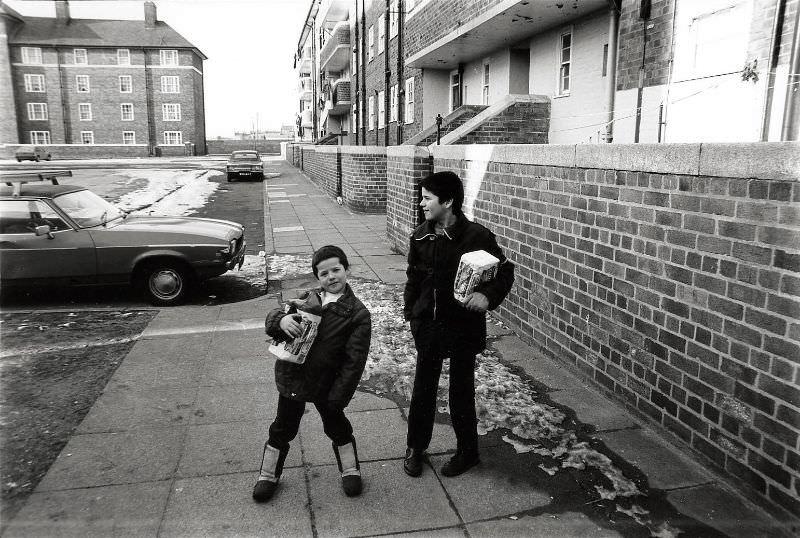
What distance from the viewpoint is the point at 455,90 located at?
19.4 meters

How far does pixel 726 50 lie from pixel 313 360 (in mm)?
7571

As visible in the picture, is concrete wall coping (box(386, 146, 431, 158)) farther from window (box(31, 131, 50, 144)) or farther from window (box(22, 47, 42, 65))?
window (box(22, 47, 42, 65))

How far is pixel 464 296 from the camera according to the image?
3139 mm

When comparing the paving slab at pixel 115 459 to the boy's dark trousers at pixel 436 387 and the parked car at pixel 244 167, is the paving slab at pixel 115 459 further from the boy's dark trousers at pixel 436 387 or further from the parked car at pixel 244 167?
the parked car at pixel 244 167

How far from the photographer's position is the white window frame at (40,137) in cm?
6119

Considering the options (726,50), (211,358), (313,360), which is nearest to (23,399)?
(211,358)

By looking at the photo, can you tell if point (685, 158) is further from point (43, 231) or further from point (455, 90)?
point (455, 90)

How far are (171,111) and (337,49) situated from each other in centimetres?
3532

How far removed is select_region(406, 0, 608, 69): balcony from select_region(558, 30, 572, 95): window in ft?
1.18

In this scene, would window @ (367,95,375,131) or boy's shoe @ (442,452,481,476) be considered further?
window @ (367,95,375,131)

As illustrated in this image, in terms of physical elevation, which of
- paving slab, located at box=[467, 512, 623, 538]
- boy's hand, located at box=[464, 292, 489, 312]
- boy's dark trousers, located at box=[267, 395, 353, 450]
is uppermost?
boy's hand, located at box=[464, 292, 489, 312]

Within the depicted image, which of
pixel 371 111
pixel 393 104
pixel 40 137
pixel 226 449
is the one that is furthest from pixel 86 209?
pixel 40 137

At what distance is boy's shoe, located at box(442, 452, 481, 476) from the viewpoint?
3.38 metres

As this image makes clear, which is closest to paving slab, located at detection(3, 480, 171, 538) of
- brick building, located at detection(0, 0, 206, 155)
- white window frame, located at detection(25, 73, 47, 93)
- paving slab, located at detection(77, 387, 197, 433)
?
paving slab, located at detection(77, 387, 197, 433)
